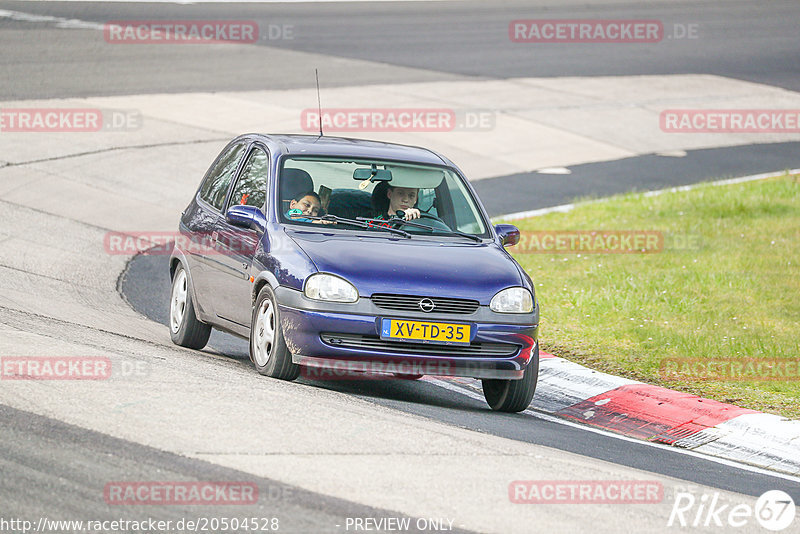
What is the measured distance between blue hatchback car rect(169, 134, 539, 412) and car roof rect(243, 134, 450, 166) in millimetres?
17

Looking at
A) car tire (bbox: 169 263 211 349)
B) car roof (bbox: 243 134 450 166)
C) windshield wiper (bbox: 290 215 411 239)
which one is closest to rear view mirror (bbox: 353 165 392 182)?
car roof (bbox: 243 134 450 166)

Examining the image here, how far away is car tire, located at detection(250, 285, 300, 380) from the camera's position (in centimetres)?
842

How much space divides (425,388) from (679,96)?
18883mm

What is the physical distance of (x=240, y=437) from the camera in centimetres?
664

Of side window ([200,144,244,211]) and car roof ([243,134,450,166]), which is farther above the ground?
car roof ([243,134,450,166])

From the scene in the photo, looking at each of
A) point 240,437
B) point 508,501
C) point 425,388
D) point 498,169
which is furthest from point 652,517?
point 498,169

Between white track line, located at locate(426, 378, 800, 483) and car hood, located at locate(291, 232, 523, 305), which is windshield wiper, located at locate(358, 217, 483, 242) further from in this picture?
white track line, located at locate(426, 378, 800, 483)

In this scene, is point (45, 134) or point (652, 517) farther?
point (45, 134)

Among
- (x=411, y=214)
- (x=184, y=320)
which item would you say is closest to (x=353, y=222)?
(x=411, y=214)

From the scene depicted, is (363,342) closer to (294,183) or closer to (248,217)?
(248,217)

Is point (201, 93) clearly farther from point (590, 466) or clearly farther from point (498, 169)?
point (590, 466)

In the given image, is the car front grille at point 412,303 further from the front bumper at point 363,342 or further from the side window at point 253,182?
the side window at point 253,182

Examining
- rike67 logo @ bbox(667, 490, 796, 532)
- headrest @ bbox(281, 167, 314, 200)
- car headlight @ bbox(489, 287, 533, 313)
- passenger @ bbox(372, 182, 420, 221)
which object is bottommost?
rike67 logo @ bbox(667, 490, 796, 532)

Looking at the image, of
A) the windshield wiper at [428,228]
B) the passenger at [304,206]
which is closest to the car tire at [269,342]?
the passenger at [304,206]
